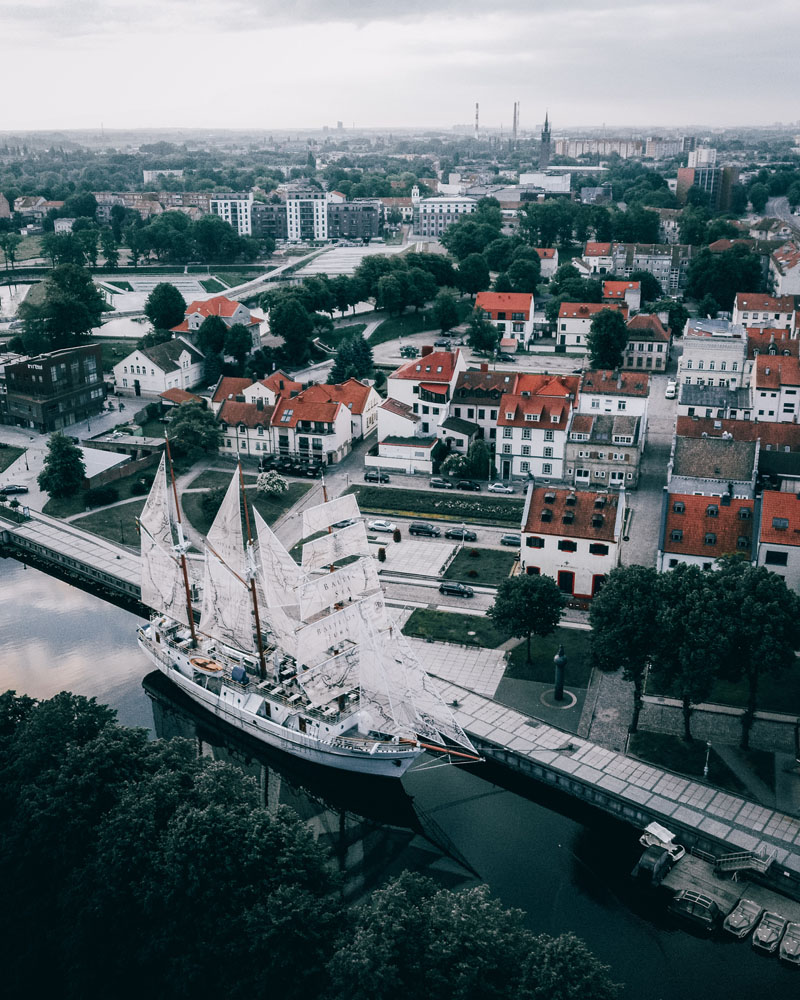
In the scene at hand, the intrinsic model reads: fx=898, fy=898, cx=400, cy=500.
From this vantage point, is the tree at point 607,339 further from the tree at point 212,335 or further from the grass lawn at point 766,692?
the grass lawn at point 766,692

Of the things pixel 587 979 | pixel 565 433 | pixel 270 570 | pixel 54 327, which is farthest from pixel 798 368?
pixel 54 327

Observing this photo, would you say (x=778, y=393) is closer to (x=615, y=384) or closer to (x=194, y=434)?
(x=615, y=384)

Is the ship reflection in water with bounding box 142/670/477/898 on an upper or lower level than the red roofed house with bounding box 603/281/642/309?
lower

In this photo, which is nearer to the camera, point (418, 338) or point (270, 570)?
point (270, 570)

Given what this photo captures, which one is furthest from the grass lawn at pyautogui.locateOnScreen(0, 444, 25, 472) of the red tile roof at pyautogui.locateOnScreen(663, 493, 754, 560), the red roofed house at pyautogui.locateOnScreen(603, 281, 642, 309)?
the red roofed house at pyautogui.locateOnScreen(603, 281, 642, 309)

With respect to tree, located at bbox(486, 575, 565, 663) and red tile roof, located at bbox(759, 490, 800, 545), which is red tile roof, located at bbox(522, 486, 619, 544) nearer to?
tree, located at bbox(486, 575, 565, 663)

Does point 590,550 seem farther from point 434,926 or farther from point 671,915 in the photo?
point 434,926

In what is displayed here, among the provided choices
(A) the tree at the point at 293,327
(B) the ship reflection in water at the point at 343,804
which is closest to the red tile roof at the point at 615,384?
(A) the tree at the point at 293,327

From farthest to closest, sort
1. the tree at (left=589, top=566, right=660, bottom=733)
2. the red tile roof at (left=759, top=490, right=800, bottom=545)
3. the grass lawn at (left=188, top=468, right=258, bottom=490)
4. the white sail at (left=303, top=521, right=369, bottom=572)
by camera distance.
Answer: the grass lawn at (left=188, top=468, right=258, bottom=490), the red tile roof at (left=759, top=490, right=800, bottom=545), the white sail at (left=303, top=521, right=369, bottom=572), the tree at (left=589, top=566, right=660, bottom=733)
